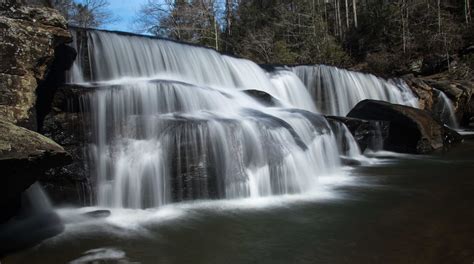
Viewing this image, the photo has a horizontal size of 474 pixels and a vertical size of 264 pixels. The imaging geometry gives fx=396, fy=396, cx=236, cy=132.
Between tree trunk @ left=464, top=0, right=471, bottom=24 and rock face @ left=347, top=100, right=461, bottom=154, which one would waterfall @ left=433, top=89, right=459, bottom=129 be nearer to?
rock face @ left=347, top=100, right=461, bottom=154

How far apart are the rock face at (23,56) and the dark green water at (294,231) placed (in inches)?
62.4

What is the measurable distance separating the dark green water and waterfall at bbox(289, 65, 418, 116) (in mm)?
8695

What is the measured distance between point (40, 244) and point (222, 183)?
2719 millimetres

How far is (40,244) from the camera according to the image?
443 cm

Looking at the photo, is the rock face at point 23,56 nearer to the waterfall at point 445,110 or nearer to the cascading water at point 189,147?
the cascading water at point 189,147

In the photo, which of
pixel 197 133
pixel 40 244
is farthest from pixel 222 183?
pixel 40 244

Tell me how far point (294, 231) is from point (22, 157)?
306 centimetres

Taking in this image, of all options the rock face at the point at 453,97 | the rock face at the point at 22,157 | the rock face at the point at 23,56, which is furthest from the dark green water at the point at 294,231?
the rock face at the point at 453,97

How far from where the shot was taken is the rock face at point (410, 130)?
10969 mm

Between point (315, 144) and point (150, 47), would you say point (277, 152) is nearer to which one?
point (315, 144)

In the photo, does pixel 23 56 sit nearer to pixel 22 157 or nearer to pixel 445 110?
pixel 22 157

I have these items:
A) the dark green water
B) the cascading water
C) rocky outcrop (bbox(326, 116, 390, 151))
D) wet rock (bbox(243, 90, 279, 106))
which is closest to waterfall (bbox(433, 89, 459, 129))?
rocky outcrop (bbox(326, 116, 390, 151))

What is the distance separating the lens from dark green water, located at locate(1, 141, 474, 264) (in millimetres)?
3973

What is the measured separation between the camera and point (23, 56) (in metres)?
5.67
